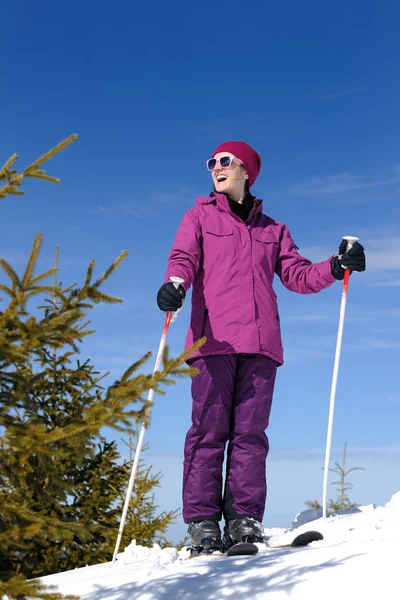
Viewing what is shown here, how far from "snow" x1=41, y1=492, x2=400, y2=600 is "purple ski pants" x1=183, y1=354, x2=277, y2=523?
0.49 meters

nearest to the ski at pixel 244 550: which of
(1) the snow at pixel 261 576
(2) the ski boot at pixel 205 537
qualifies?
(1) the snow at pixel 261 576

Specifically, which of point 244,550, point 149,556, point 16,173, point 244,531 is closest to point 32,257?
point 16,173

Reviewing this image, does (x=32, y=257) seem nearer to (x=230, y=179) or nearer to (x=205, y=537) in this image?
(x=205, y=537)

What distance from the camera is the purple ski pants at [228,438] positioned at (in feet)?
19.5

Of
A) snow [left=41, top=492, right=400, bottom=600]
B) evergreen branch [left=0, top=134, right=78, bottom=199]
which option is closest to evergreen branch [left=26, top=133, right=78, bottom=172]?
evergreen branch [left=0, top=134, right=78, bottom=199]

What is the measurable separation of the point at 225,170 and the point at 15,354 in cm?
381

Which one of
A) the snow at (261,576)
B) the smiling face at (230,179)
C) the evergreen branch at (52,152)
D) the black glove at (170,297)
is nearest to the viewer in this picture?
the evergreen branch at (52,152)

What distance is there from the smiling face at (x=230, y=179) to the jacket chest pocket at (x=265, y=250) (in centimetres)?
50

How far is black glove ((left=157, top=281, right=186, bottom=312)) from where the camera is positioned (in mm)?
5613

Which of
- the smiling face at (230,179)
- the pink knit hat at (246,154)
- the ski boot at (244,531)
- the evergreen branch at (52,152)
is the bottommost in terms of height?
the ski boot at (244,531)

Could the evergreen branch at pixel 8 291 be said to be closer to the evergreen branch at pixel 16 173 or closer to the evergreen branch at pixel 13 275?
the evergreen branch at pixel 13 275

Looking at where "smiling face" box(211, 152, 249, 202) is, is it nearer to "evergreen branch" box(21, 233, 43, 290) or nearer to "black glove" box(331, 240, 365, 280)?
"black glove" box(331, 240, 365, 280)

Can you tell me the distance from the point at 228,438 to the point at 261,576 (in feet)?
6.26

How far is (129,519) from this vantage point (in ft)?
24.5
